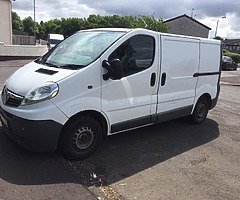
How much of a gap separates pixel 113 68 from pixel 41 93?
3.59 feet

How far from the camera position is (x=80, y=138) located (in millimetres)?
4527

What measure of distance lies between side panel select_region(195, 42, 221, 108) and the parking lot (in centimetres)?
124

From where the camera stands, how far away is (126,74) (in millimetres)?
4875

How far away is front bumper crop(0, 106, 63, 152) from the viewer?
4031 mm

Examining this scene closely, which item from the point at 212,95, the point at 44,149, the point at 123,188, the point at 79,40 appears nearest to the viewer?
the point at 123,188

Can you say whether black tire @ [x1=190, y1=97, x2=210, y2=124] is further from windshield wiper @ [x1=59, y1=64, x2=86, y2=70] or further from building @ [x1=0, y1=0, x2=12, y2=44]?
building @ [x1=0, y1=0, x2=12, y2=44]

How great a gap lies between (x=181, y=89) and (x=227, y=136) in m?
1.47

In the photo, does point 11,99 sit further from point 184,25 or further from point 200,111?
point 184,25

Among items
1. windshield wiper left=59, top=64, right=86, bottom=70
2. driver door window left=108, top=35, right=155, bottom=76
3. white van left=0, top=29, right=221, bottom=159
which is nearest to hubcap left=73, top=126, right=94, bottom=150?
white van left=0, top=29, right=221, bottom=159

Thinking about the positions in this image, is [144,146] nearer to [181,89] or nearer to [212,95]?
[181,89]

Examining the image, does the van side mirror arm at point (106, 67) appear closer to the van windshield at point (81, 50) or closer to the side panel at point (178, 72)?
the van windshield at point (81, 50)

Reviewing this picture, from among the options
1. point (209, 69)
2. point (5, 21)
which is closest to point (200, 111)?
point (209, 69)

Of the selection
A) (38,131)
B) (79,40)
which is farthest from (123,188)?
(79,40)

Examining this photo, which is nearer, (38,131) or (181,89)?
(38,131)
